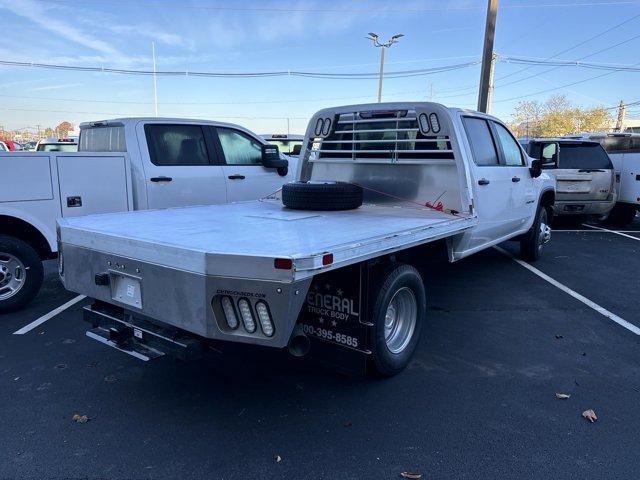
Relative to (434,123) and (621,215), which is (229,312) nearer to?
(434,123)

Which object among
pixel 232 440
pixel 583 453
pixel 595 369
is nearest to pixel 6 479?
pixel 232 440

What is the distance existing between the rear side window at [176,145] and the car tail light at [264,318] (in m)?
4.25

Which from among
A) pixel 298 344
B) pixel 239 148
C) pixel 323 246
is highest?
pixel 239 148

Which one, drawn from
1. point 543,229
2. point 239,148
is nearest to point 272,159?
point 239,148

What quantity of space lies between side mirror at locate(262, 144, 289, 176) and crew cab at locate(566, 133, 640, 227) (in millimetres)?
7652

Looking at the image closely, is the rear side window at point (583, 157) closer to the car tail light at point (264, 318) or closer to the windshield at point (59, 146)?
the car tail light at point (264, 318)

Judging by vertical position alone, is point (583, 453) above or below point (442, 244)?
below

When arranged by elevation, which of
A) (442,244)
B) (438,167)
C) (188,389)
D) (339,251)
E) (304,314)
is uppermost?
(438,167)

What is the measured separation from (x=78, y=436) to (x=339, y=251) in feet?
6.45

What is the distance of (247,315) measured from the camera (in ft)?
8.98

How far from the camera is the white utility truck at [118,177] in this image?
16.8ft

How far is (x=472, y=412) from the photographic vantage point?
11.3ft

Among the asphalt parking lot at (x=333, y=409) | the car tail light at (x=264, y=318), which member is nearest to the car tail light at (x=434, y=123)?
the asphalt parking lot at (x=333, y=409)

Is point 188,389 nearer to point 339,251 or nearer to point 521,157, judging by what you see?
point 339,251
